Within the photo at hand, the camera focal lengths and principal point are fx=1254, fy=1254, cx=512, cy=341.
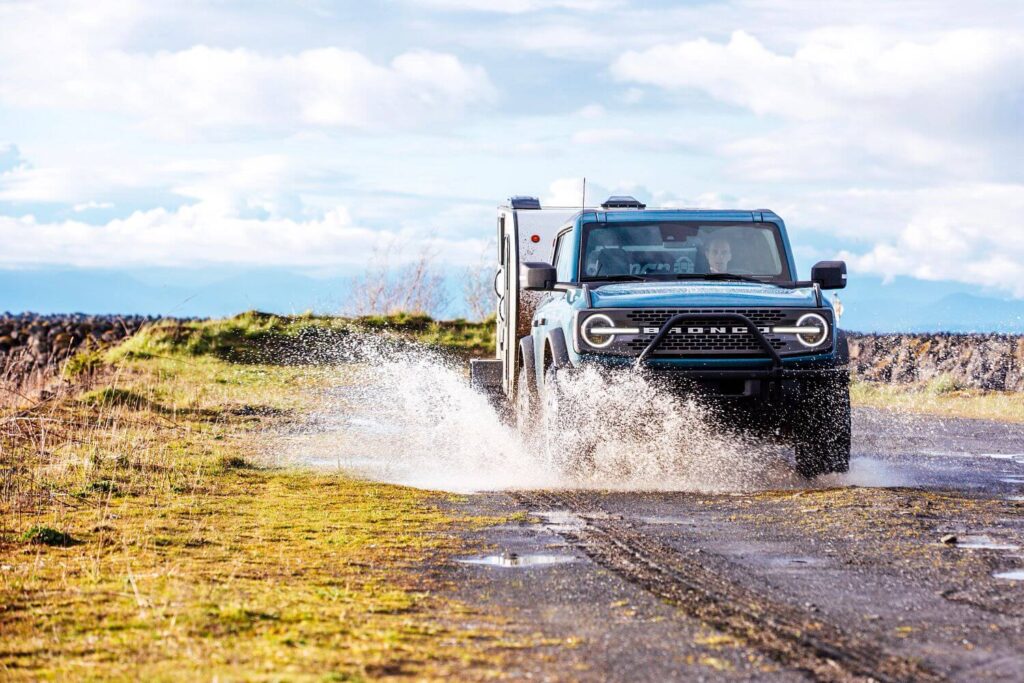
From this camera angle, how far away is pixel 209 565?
675cm

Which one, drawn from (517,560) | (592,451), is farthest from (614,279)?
(517,560)

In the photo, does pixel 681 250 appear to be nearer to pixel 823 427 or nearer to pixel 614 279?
pixel 614 279

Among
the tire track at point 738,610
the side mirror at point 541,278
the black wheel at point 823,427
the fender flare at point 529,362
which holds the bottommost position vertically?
the tire track at point 738,610

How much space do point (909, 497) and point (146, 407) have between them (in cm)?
1187

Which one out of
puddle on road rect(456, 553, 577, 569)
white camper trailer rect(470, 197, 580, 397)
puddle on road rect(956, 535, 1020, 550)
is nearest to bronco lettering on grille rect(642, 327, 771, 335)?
puddle on road rect(956, 535, 1020, 550)

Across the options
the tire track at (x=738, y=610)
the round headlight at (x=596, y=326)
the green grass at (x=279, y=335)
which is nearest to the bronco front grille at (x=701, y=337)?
the round headlight at (x=596, y=326)

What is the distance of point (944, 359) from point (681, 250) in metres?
16.3

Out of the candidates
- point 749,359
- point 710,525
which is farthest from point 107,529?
point 749,359

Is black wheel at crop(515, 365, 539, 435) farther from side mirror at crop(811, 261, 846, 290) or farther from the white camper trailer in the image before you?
side mirror at crop(811, 261, 846, 290)

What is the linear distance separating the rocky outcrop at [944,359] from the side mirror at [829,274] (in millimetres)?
13144

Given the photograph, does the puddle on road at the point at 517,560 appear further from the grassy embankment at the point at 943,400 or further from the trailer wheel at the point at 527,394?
the grassy embankment at the point at 943,400

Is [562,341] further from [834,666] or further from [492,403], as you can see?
[834,666]

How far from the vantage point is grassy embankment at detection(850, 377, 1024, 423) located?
64.0 ft

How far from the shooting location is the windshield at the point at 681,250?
11539 mm
